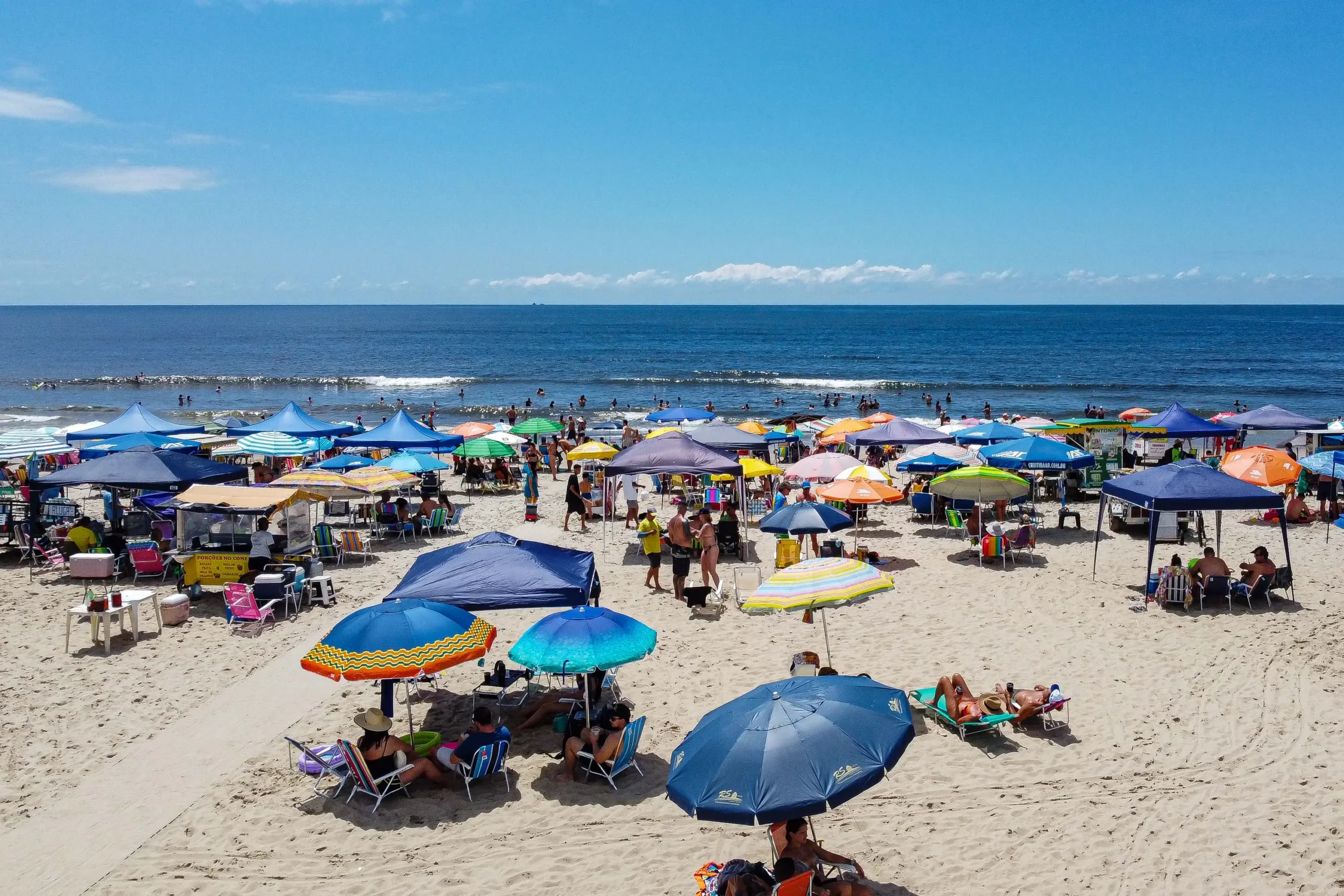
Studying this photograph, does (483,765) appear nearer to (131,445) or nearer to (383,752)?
(383,752)

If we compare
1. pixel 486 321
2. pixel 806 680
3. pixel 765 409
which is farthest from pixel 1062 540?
pixel 486 321

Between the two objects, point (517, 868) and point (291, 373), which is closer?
point (517, 868)

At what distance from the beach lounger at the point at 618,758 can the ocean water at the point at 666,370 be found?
32.6 metres

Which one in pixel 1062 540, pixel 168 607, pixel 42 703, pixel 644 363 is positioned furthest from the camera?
pixel 644 363

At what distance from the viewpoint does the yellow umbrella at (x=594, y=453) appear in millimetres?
18266

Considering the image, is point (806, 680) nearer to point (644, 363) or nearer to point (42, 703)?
point (42, 703)

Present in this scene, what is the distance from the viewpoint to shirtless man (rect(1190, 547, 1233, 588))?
11828 millimetres

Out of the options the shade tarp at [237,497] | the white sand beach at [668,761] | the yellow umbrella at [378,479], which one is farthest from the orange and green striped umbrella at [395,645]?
the yellow umbrella at [378,479]

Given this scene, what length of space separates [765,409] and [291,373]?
1540 inches

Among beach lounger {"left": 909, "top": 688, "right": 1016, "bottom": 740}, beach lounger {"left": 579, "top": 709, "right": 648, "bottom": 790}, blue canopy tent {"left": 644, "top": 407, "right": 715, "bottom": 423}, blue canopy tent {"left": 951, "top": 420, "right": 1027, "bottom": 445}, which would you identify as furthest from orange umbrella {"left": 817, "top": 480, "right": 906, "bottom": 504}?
blue canopy tent {"left": 644, "top": 407, "right": 715, "bottom": 423}

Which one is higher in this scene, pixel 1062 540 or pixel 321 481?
pixel 321 481

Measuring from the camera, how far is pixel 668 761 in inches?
315

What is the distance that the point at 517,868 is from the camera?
6332mm

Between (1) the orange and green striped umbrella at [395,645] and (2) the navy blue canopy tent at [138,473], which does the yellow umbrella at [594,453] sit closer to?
(2) the navy blue canopy tent at [138,473]
